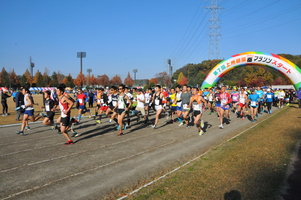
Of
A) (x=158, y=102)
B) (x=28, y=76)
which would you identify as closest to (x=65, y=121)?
(x=158, y=102)

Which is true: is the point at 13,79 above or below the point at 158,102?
above

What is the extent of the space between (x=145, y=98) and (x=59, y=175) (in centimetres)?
956

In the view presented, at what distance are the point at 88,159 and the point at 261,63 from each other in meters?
24.7

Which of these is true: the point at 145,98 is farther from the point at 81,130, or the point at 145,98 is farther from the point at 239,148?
the point at 239,148

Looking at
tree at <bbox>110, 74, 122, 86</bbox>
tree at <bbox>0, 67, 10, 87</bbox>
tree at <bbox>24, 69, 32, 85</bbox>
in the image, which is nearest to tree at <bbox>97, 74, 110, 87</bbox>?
tree at <bbox>110, 74, 122, 86</bbox>

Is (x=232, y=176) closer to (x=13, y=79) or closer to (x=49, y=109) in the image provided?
(x=49, y=109)

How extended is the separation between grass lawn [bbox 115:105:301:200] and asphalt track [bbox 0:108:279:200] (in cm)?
63

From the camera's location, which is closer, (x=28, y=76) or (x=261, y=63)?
(x=261, y=63)

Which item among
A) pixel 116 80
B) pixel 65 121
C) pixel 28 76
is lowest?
pixel 65 121

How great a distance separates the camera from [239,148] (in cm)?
766

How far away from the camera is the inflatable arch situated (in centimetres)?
2459

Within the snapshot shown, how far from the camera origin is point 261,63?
2630 centimetres

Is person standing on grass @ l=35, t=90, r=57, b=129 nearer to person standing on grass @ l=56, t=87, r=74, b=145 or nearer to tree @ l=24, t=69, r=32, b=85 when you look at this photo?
person standing on grass @ l=56, t=87, r=74, b=145

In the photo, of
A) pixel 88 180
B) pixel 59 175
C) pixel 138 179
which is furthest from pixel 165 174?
pixel 59 175
